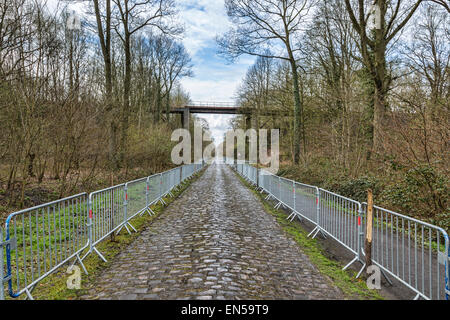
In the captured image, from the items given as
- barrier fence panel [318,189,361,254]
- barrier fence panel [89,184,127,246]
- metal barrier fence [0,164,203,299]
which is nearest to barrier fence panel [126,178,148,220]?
metal barrier fence [0,164,203,299]

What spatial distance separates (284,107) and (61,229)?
22220 mm

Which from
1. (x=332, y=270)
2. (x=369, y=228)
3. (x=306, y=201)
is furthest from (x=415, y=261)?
(x=306, y=201)

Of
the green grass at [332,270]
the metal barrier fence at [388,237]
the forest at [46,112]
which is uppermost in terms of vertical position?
the forest at [46,112]

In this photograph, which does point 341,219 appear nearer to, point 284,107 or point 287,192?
point 287,192

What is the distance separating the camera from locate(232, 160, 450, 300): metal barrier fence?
4133 millimetres

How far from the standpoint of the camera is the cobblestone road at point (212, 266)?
4.33 m

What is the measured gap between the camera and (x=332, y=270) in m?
5.50

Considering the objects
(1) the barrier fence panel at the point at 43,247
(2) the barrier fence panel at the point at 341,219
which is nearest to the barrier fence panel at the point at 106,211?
(1) the barrier fence panel at the point at 43,247

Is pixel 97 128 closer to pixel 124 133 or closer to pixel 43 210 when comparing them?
pixel 124 133

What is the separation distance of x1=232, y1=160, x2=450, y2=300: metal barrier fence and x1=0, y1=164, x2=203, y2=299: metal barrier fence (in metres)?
4.85

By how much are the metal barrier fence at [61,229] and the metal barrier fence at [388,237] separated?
4854mm

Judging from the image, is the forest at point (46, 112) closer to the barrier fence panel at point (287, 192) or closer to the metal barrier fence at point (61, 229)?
the metal barrier fence at point (61, 229)

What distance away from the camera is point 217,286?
14.5ft
